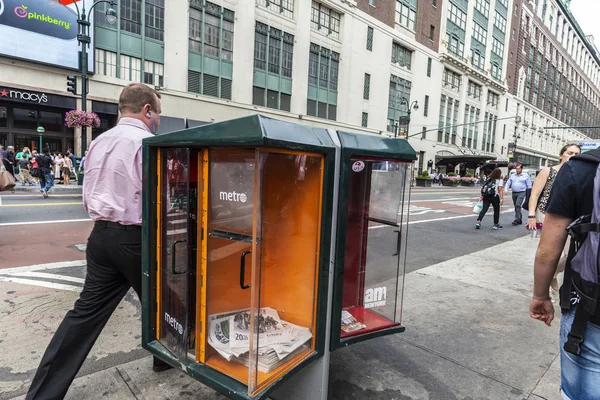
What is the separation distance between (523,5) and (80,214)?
6690 centimetres

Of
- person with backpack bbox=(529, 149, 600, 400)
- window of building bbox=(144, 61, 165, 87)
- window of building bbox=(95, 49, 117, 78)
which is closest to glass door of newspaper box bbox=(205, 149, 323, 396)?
person with backpack bbox=(529, 149, 600, 400)

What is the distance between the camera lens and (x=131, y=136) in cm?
230

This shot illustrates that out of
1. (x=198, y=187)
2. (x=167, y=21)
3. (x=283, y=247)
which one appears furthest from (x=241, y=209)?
(x=167, y=21)

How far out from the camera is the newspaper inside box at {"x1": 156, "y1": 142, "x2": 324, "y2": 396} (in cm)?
208

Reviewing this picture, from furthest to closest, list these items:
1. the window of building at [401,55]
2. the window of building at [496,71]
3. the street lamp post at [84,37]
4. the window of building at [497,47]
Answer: the window of building at [496,71], the window of building at [497,47], the window of building at [401,55], the street lamp post at [84,37]

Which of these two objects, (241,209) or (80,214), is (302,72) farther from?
(241,209)

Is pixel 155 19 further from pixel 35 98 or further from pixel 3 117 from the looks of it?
pixel 3 117

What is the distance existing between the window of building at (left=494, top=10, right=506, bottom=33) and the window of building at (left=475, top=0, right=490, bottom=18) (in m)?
2.24

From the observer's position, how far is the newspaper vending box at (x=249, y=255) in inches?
79.7

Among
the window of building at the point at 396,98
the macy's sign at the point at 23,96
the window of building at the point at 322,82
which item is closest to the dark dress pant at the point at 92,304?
the macy's sign at the point at 23,96

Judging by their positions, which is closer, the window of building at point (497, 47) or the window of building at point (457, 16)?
the window of building at point (457, 16)

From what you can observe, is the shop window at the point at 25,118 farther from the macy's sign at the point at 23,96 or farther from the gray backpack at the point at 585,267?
the gray backpack at the point at 585,267

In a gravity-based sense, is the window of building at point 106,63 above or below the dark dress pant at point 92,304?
above

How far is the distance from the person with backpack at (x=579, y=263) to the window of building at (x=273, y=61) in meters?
26.9
